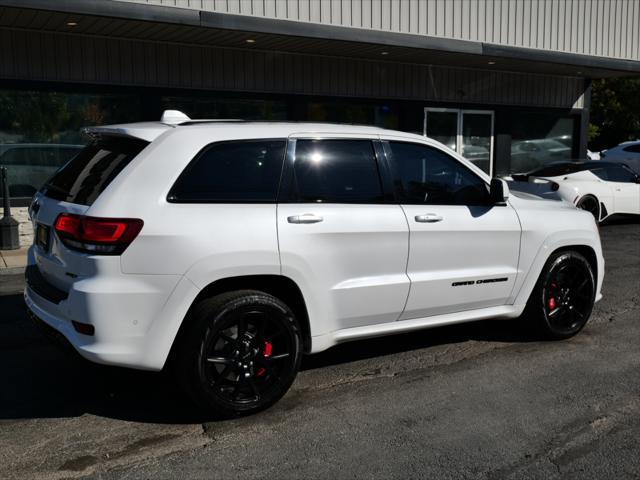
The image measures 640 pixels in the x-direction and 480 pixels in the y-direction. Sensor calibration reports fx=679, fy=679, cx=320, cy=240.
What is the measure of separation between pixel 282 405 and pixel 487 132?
511 inches

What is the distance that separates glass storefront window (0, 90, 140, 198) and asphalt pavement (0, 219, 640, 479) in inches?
236

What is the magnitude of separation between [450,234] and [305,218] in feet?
4.01

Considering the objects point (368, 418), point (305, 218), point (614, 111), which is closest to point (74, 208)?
point (305, 218)

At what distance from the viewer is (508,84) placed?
16.0m

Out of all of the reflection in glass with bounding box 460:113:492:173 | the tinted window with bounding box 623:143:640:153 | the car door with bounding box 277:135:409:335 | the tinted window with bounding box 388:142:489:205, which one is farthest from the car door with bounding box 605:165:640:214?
the car door with bounding box 277:135:409:335

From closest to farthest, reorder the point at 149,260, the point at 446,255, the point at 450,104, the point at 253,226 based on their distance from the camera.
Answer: the point at 149,260, the point at 253,226, the point at 446,255, the point at 450,104

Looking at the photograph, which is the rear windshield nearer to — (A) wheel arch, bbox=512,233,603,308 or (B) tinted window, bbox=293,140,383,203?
(B) tinted window, bbox=293,140,383,203

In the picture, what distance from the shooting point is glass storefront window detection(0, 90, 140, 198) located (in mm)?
10797

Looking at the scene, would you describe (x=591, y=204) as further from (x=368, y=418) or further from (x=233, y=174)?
(x=233, y=174)

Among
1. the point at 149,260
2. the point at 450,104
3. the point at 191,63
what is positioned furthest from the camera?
the point at 450,104

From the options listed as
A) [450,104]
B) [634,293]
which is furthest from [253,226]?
[450,104]

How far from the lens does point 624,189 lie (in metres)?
13.3

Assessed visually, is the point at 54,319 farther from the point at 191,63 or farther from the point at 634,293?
the point at 191,63

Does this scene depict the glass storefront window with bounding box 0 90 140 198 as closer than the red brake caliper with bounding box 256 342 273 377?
No
